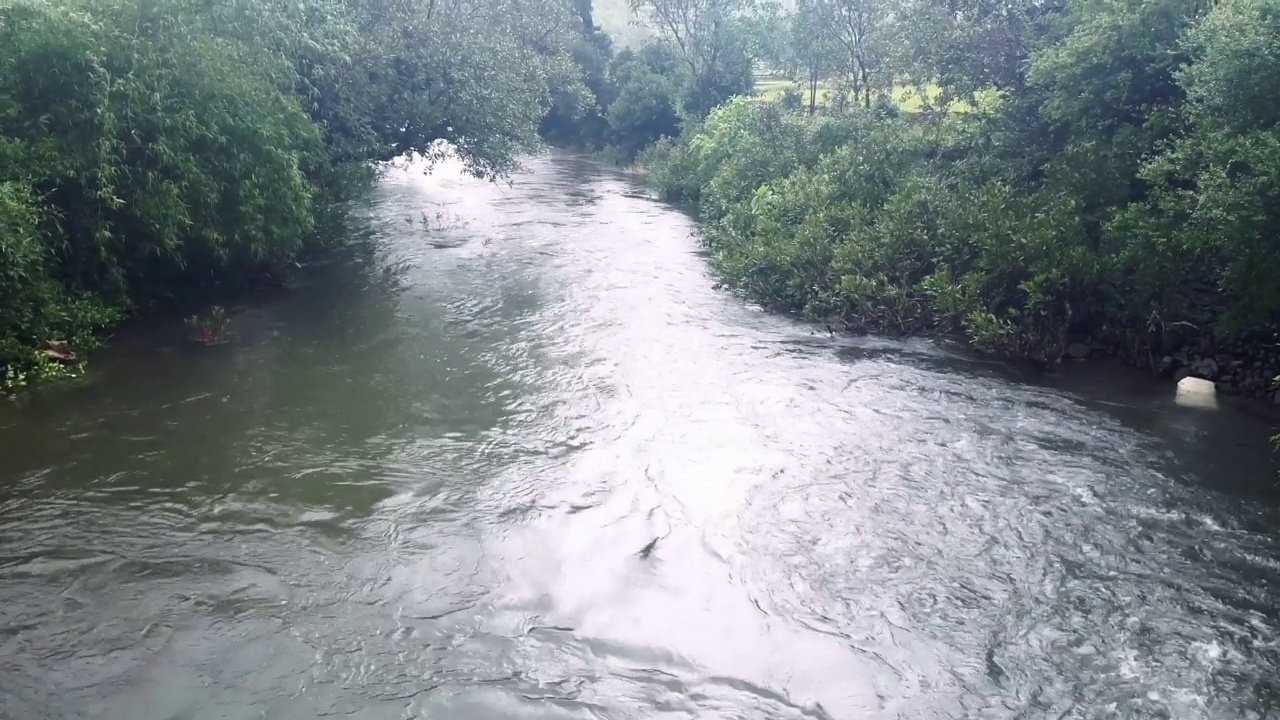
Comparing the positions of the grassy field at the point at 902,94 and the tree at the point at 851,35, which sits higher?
the tree at the point at 851,35

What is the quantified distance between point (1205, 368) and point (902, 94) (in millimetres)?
16082

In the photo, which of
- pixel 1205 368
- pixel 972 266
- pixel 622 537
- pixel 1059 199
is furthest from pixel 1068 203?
pixel 622 537

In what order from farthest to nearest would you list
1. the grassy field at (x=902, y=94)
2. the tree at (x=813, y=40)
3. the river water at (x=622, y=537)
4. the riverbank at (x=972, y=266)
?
the tree at (x=813, y=40), the grassy field at (x=902, y=94), the riverbank at (x=972, y=266), the river water at (x=622, y=537)

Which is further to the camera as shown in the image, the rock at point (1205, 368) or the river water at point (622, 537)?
the rock at point (1205, 368)

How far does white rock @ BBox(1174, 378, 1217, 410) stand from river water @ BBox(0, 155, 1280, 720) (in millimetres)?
549

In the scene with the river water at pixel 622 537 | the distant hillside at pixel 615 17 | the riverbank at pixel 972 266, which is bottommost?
the river water at pixel 622 537

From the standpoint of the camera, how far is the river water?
26.4 feet

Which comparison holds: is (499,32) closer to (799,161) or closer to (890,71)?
(799,161)

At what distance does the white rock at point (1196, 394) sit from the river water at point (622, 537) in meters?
0.55

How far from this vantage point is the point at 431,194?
37188mm

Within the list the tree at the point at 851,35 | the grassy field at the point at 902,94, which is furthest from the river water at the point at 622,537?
the tree at the point at 851,35

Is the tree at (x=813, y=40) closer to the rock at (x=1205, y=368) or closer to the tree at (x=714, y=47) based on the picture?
the tree at (x=714, y=47)

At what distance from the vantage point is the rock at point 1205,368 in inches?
581

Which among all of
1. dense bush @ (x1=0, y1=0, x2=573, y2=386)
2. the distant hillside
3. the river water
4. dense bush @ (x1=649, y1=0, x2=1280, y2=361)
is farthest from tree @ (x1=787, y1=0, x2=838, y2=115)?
the distant hillside
